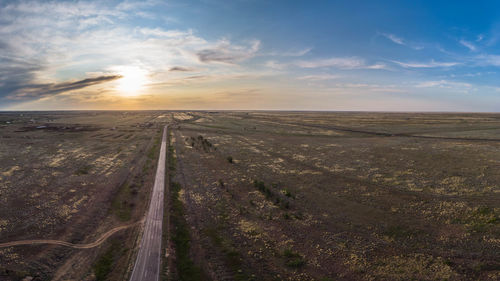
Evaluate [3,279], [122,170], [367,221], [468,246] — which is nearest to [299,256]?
[367,221]

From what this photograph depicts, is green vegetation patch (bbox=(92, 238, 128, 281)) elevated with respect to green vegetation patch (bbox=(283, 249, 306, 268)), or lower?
lower

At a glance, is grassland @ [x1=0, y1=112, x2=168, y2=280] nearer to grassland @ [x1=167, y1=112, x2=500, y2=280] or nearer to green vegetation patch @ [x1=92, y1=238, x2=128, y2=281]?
green vegetation patch @ [x1=92, y1=238, x2=128, y2=281]

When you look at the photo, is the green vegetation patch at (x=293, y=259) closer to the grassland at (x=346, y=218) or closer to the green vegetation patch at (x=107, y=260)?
the grassland at (x=346, y=218)

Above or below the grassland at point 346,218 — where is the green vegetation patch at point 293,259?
below

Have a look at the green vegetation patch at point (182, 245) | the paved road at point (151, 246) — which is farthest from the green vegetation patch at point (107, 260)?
A: the green vegetation patch at point (182, 245)

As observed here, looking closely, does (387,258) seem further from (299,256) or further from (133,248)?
(133,248)

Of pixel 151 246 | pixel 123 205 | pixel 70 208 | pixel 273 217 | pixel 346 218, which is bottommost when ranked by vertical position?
pixel 151 246

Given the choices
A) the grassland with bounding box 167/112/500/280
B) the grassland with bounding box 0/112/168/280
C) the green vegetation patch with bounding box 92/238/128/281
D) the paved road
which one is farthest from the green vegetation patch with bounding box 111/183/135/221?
the grassland with bounding box 167/112/500/280

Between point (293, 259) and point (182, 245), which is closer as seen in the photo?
point (293, 259)

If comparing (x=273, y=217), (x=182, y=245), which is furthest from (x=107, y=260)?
(x=273, y=217)

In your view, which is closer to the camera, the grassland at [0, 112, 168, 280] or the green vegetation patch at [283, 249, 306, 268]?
the green vegetation patch at [283, 249, 306, 268]

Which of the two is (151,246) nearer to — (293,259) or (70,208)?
(293,259)

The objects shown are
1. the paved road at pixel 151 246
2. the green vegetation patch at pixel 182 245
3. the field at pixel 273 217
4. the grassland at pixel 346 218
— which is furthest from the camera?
the field at pixel 273 217
